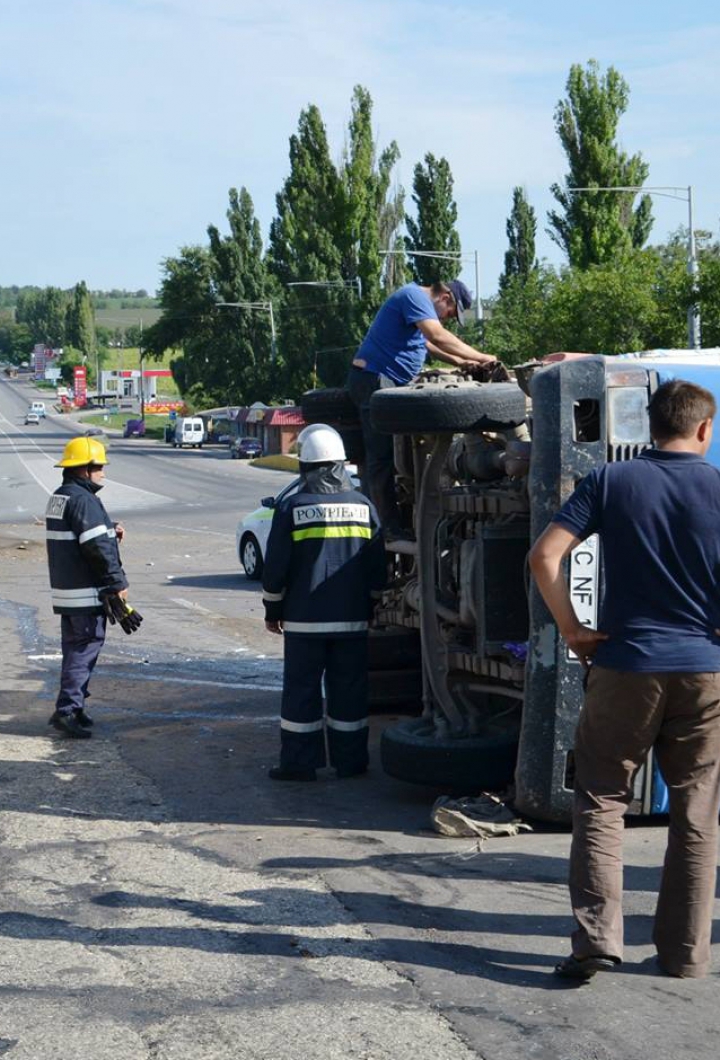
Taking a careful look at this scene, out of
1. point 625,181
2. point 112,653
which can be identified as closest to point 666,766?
point 112,653

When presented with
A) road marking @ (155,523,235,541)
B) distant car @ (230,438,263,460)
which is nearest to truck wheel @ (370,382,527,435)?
road marking @ (155,523,235,541)

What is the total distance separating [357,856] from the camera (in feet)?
21.5

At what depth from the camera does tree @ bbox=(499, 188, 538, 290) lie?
7419 cm

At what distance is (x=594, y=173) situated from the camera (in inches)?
2026

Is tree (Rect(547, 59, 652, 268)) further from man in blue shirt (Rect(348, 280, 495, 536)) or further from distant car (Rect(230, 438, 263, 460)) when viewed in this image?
man in blue shirt (Rect(348, 280, 495, 536))

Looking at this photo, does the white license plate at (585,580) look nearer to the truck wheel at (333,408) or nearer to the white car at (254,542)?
the truck wheel at (333,408)

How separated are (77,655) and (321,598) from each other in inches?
86.9

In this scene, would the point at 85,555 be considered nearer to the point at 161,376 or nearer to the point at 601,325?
the point at 601,325

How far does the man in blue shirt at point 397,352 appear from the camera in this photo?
8359 millimetres

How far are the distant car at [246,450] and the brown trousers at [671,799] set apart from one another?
252 feet

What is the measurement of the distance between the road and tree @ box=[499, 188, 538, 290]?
66132 mm

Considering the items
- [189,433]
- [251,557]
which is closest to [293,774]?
[251,557]

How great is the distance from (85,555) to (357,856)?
3.58 m

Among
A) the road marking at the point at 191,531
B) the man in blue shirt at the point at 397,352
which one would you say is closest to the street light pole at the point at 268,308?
the road marking at the point at 191,531
